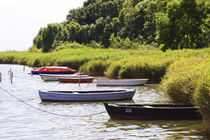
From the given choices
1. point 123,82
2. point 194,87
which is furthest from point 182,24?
point 194,87

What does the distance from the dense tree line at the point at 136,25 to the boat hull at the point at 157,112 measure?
37089 millimetres

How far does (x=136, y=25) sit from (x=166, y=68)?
5740 centimetres

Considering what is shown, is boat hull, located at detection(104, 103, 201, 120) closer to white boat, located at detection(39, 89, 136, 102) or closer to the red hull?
white boat, located at detection(39, 89, 136, 102)

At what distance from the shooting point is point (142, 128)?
18.4 m

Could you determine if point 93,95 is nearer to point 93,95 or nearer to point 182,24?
point 93,95

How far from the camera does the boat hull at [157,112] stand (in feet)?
63.8

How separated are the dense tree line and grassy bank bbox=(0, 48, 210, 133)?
5.24m

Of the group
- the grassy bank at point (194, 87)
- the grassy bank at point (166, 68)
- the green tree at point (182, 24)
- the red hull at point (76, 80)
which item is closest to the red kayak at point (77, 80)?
the red hull at point (76, 80)

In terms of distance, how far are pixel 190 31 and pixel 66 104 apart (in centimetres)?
3329

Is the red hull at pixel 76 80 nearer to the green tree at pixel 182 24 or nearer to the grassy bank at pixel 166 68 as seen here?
the grassy bank at pixel 166 68

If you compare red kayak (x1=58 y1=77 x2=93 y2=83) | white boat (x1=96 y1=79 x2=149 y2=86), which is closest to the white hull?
white boat (x1=96 y1=79 x2=149 y2=86)

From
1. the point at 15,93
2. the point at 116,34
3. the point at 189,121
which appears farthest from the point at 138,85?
the point at 116,34

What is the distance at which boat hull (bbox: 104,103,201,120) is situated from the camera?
19.5 meters

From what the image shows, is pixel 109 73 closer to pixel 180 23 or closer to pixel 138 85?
pixel 138 85
